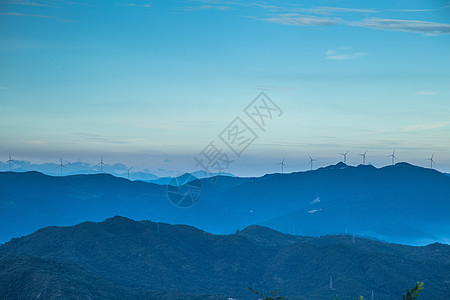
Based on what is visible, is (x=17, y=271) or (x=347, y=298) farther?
(x=347, y=298)

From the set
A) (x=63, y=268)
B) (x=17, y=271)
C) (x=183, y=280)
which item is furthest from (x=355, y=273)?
(x=17, y=271)

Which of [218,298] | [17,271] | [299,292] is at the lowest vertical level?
[299,292]

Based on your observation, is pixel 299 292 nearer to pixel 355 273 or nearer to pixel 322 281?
pixel 322 281

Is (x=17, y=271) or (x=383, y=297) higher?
(x=17, y=271)

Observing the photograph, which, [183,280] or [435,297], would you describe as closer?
[435,297]

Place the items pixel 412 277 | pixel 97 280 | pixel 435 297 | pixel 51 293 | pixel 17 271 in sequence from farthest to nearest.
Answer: pixel 412 277 → pixel 435 297 → pixel 97 280 → pixel 17 271 → pixel 51 293

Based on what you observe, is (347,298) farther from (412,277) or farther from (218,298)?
(218,298)

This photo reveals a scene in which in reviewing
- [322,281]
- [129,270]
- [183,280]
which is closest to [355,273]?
[322,281]

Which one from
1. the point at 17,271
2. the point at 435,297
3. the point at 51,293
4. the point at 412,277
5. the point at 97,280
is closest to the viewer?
the point at 51,293

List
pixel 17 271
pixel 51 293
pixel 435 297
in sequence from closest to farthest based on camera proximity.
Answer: pixel 51 293 < pixel 17 271 < pixel 435 297
